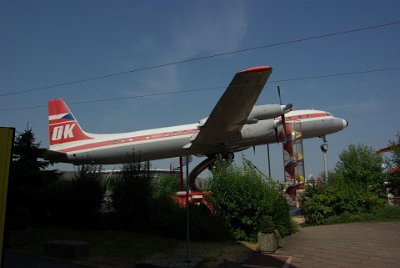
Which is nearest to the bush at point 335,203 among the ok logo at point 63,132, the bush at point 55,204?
the bush at point 55,204

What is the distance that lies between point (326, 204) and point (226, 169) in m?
8.87

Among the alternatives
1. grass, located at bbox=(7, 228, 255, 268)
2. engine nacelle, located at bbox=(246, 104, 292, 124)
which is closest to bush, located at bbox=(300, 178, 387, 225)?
engine nacelle, located at bbox=(246, 104, 292, 124)

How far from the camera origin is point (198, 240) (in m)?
13.2

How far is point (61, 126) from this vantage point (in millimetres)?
27141

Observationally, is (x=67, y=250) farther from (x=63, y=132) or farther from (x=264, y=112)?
(x=63, y=132)

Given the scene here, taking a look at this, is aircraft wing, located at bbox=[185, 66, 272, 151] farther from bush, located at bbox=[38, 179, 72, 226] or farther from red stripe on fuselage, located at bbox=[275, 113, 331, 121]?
bush, located at bbox=[38, 179, 72, 226]

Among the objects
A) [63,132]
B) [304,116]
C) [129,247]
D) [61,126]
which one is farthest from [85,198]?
[304,116]

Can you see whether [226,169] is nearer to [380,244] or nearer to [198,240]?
[198,240]

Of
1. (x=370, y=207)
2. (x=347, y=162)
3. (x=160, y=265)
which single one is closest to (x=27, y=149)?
(x=160, y=265)

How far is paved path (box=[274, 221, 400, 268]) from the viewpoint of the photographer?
10453mm

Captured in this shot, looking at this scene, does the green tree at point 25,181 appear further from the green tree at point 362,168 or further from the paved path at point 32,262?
the green tree at point 362,168

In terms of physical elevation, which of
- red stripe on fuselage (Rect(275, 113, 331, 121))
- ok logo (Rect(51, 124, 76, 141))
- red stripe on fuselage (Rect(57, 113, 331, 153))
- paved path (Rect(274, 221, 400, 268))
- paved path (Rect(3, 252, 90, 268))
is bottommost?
paved path (Rect(274, 221, 400, 268))

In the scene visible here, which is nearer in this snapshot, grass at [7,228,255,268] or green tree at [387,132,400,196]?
grass at [7,228,255,268]

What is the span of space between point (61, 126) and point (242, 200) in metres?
17.9
